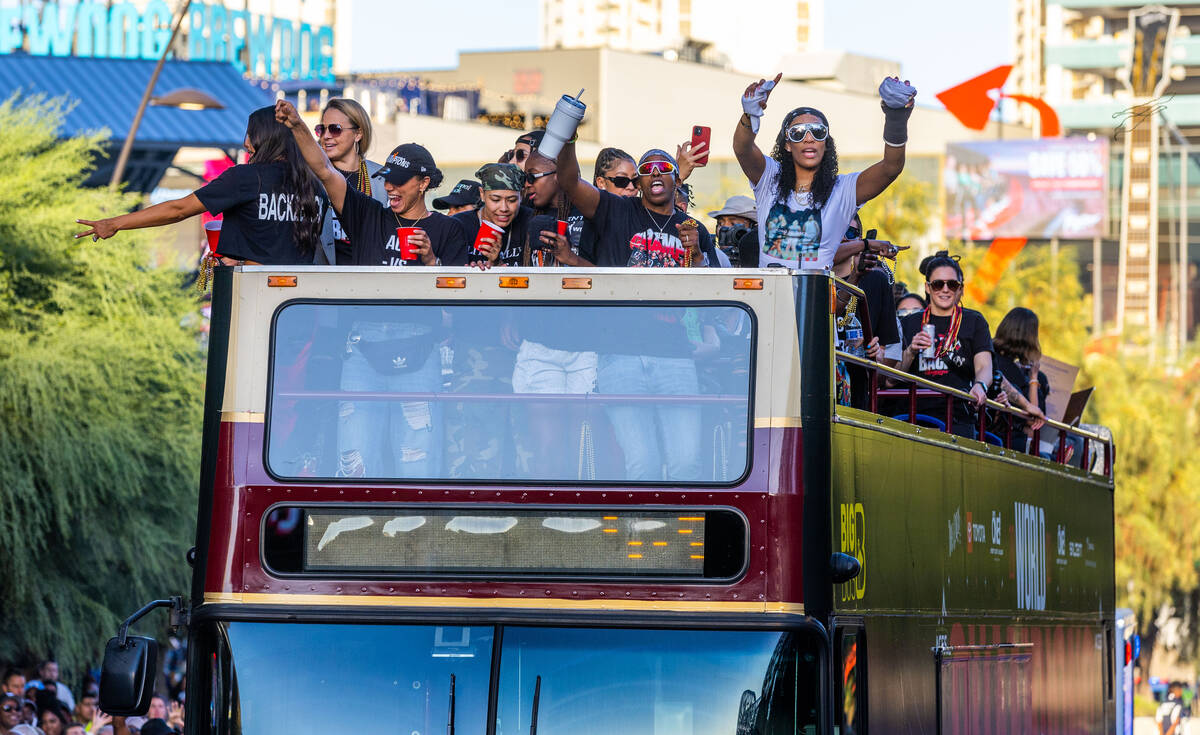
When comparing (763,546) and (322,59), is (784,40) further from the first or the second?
(763,546)

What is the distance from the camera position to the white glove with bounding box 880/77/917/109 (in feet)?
29.6

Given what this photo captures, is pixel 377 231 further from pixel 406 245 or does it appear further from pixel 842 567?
pixel 842 567

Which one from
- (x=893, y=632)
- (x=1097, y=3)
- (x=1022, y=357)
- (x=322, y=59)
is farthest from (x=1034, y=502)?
(x=1097, y=3)

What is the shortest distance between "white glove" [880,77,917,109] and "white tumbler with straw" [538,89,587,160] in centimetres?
134

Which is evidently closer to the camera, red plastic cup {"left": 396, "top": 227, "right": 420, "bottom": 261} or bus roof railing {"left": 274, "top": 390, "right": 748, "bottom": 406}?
bus roof railing {"left": 274, "top": 390, "right": 748, "bottom": 406}

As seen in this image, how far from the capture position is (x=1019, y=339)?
13.9 metres

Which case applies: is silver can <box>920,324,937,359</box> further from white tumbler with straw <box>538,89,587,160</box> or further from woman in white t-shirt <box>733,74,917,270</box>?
white tumbler with straw <box>538,89,587,160</box>

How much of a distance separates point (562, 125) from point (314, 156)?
3.72 ft

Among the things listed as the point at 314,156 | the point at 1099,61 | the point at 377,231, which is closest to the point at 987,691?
the point at 377,231

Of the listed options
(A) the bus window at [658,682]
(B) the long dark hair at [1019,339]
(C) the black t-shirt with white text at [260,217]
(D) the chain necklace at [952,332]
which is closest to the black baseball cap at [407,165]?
(C) the black t-shirt with white text at [260,217]

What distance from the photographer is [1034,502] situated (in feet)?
41.9

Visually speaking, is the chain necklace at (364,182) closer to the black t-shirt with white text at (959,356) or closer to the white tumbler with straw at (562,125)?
the white tumbler with straw at (562,125)

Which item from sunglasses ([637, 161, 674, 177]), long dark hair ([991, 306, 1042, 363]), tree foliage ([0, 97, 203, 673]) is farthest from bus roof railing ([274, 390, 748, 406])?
tree foliage ([0, 97, 203, 673])

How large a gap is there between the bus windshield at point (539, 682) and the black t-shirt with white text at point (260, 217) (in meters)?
1.77
